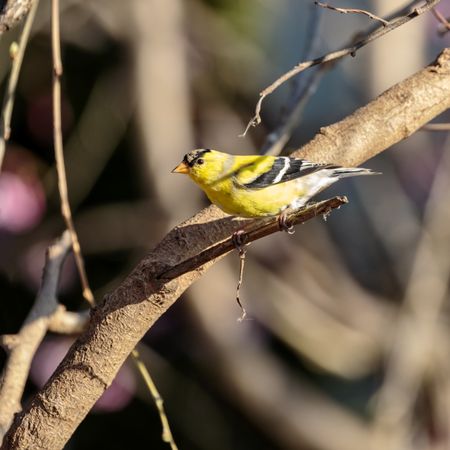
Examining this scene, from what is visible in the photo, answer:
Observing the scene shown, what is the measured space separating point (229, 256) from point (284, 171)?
1.42 meters

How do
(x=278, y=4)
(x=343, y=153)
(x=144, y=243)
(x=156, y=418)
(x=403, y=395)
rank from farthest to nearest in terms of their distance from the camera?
(x=278, y=4) < (x=156, y=418) < (x=144, y=243) < (x=403, y=395) < (x=343, y=153)

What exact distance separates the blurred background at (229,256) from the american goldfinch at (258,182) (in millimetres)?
941

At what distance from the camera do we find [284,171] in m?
1.60

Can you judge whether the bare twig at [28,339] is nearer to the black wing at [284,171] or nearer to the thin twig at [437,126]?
the black wing at [284,171]

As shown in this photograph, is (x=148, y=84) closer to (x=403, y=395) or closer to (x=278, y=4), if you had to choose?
(x=278, y=4)

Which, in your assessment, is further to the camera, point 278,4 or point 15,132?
point 278,4

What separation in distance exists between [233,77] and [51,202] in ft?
2.81

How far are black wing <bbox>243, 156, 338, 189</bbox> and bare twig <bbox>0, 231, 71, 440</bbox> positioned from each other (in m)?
0.39

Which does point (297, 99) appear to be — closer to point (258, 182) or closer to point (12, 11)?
point (258, 182)

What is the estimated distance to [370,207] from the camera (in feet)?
10.5

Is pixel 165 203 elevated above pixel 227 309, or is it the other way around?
pixel 165 203

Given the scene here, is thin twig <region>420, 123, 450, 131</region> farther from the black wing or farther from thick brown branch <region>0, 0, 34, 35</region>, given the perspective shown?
thick brown branch <region>0, 0, 34, 35</region>

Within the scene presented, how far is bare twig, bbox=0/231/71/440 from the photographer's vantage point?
140cm

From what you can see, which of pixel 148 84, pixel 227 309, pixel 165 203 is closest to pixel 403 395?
pixel 227 309
